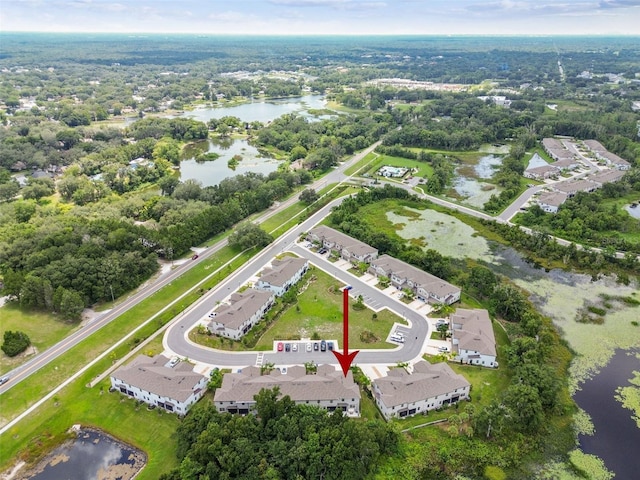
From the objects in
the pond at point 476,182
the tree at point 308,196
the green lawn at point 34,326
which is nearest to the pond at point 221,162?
the tree at point 308,196

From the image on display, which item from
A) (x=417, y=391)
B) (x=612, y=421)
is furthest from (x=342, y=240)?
(x=612, y=421)

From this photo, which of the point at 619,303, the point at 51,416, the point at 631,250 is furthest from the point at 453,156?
the point at 51,416

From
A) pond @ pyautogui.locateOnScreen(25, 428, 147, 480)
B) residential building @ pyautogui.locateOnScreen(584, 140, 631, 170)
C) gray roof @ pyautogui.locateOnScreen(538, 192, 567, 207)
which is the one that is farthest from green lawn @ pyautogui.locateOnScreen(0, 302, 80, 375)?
residential building @ pyautogui.locateOnScreen(584, 140, 631, 170)

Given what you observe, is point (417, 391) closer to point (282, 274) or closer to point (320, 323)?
point (320, 323)

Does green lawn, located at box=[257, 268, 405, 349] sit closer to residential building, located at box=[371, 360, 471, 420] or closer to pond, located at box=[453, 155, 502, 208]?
residential building, located at box=[371, 360, 471, 420]

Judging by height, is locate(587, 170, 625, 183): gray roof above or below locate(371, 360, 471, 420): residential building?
above

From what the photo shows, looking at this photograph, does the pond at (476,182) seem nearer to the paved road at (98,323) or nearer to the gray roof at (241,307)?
the paved road at (98,323)
